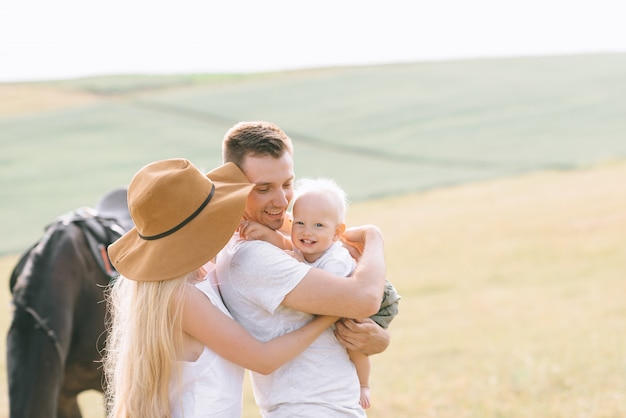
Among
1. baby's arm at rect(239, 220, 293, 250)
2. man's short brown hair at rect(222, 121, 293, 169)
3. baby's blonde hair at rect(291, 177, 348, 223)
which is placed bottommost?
baby's arm at rect(239, 220, 293, 250)

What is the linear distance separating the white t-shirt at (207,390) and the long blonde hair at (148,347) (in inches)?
1.4

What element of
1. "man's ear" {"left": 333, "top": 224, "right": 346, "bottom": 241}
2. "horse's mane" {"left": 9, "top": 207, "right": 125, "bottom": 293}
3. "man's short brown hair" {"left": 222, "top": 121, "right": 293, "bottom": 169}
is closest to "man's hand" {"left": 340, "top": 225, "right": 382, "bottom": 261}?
"man's ear" {"left": 333, "top": 224, "right": 346, "bottom": 241}

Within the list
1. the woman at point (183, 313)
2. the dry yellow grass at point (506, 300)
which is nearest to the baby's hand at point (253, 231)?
the woman at point (183, 313)

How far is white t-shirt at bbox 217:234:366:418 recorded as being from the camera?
2576 millimetres

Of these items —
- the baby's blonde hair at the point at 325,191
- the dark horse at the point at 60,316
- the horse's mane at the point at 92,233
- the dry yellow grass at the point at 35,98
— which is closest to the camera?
the baby's blonde hair at the point at 325,191

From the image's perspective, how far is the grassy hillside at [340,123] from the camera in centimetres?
2352

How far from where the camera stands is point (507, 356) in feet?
26.8

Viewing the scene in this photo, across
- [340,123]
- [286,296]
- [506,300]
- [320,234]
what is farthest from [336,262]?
[340,123]

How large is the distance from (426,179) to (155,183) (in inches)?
816

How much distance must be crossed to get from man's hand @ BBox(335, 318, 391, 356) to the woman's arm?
0.14 meters

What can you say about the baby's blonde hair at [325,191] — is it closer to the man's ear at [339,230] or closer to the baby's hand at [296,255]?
the man's ear at [339,230]

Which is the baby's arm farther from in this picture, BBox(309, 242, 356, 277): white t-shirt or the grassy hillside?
the grassy hillside

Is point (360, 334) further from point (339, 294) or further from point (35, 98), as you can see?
point (35, 98)

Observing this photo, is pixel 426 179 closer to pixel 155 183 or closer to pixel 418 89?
pixel 418 89
